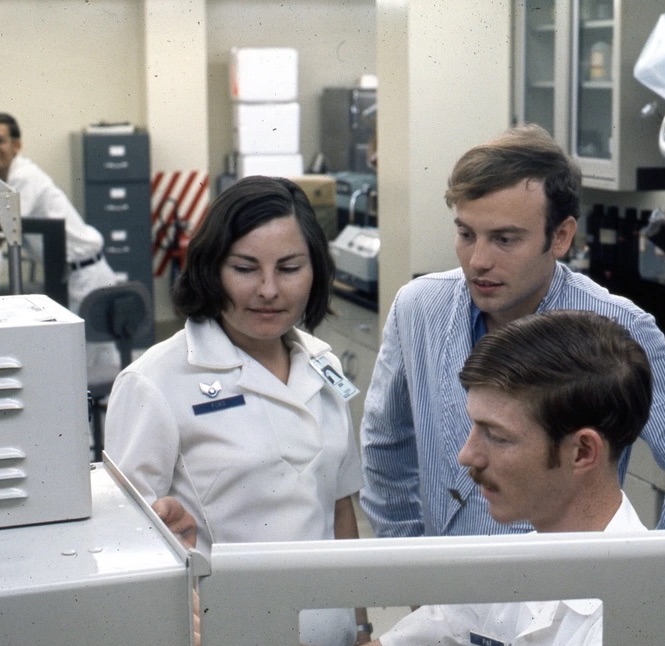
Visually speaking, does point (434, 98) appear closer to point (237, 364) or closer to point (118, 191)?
point (237, 364)

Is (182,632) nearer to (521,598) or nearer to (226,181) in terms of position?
(521,598)

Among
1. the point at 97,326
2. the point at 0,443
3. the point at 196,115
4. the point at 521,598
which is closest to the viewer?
the point at 521,598

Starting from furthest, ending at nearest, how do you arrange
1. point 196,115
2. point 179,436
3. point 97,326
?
point 196,115 < point 97,326 < point 179,436

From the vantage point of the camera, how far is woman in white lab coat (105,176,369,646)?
1.45 m

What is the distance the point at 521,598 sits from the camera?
2.42 feet

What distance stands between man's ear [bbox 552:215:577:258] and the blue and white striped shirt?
0.03 m

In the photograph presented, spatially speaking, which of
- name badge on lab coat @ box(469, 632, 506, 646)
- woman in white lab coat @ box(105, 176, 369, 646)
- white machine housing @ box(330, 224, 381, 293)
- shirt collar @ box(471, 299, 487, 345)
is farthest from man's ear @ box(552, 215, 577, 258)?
white machine housing @ box(330, 224, 381, 293)

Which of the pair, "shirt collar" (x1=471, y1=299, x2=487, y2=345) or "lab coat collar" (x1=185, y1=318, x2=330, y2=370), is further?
"shirt collar" (x1=471, y1=299, x2=487, y2=345)

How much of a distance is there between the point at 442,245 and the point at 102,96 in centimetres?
558

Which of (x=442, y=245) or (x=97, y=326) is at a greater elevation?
(x=442, y=245)

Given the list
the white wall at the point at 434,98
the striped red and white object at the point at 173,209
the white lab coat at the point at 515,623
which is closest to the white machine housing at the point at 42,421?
the white lab coat at the point at 515,623

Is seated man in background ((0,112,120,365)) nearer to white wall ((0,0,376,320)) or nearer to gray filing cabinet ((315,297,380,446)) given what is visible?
gray filing cabinet ((315,297,380,446))

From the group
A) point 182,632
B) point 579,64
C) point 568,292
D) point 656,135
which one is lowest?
point 182,632

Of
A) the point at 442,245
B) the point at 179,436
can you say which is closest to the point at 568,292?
the point at 179,436
